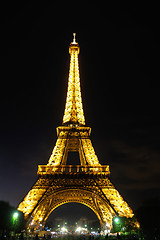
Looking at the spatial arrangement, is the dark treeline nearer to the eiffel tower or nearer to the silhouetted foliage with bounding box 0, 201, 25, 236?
the silhouetted foliage with bounding box 0, 201, 25, 236

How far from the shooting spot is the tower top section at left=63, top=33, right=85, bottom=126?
4934 centimetres

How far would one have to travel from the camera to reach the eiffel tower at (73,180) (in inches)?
1478

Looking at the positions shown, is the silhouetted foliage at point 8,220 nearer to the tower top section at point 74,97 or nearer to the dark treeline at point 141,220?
the dark treeline at point 141,220

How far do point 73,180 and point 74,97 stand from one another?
17.7 metres

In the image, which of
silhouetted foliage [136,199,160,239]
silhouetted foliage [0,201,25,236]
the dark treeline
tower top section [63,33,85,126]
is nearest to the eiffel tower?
tower top section [63,33,85,126]

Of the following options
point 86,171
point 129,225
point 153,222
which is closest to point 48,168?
point 86,171

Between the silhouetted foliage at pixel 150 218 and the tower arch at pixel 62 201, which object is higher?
the tower arch at pixel 62 201

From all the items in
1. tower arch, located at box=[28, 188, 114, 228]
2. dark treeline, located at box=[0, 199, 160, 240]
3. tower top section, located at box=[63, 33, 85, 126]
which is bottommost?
dark treeline, located at box=[0, 199, 160, 240]

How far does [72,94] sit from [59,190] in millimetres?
19999

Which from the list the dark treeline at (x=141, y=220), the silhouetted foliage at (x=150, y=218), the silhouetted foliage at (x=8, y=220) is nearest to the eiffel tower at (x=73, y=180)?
the silhouetted foliage at (x=8, y=220)

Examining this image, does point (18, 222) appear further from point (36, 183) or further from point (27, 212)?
point (36, 183)

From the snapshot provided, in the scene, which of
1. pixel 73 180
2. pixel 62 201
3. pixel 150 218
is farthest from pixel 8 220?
pixel 62 201

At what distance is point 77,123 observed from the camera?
49094mm

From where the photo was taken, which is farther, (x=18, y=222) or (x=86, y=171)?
(x=86, y=171)
